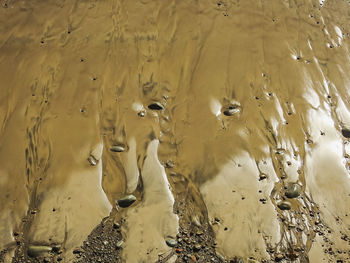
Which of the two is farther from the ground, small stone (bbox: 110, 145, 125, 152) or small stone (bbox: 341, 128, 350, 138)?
small stone (bbox: 341, 128, 350, 138)

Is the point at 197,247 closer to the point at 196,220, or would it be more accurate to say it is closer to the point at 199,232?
the point at 199,232

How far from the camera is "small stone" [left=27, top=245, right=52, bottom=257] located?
3.06 metres

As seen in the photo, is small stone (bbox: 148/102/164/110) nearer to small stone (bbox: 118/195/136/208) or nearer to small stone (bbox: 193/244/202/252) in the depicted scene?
small stone (bbox: 118/195/136/208)

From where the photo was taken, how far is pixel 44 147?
152 inches

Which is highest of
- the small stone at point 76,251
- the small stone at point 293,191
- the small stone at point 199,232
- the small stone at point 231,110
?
the small stone at point 231,110

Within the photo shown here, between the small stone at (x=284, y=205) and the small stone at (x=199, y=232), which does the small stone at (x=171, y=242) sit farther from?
the small stone at (x=284, y=205)

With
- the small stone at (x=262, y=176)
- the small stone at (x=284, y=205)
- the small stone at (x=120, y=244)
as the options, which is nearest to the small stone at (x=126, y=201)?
the small stone at (x=120, y=244)

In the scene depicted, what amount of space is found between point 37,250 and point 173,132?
1778mm

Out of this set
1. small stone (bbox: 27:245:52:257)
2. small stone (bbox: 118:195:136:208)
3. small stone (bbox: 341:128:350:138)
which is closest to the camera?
small stone (bbox: 27:245:52:257)

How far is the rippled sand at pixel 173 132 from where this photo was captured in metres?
3.22

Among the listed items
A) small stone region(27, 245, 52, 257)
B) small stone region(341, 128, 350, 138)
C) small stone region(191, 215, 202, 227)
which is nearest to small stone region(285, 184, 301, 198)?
small stone region(191, 215, 202, 227)

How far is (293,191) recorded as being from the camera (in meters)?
3.53

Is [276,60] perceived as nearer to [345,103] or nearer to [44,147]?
[345,103]

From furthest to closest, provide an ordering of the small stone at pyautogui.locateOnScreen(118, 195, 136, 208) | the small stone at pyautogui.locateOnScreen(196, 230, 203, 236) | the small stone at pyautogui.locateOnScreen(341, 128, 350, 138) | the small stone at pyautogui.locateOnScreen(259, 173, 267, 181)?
the small stone at pyautogui.locateOnScreen(341, 128, 350, 138) → the small stone at pyautogui.locateOnScreen(259, 173, 267, 181) → the small stone at pyautogui.locateOnScreen(118, 195, 136, 208) → the small stone at pyautogui.locateOnScreen(196, 230, 203, 236)
